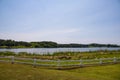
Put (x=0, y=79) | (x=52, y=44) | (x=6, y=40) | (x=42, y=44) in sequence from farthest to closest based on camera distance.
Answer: (x=52, y=44) < (x=42, y=44) < (x=6, y=40) < (x=0, y=79)

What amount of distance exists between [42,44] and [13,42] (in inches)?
1254

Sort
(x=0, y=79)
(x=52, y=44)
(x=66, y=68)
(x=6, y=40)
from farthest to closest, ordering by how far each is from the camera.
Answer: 1. (x=52, y=44)
2. (x=6, y=40)
3. (x=66, y=68)
4. (x=0, y=79)

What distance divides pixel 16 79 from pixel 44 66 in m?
8.15

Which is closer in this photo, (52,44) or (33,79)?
(33,79)

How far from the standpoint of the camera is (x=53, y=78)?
11445mm

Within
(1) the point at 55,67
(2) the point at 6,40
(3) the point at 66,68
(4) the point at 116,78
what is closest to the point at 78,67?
(3) the point at 66,68

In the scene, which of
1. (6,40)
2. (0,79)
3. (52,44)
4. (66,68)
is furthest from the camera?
(52,44)

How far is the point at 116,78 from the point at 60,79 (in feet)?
16.4

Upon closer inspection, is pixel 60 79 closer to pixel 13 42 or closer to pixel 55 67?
pixel 55 67

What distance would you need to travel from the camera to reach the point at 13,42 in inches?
6048

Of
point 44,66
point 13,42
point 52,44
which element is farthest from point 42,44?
point 44,66

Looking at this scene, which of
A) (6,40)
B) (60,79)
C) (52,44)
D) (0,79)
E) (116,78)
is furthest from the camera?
(52,44)

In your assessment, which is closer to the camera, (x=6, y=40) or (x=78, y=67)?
(x=78, y=67)

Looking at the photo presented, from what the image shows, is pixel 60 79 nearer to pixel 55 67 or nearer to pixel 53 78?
A: pixel 53 78
